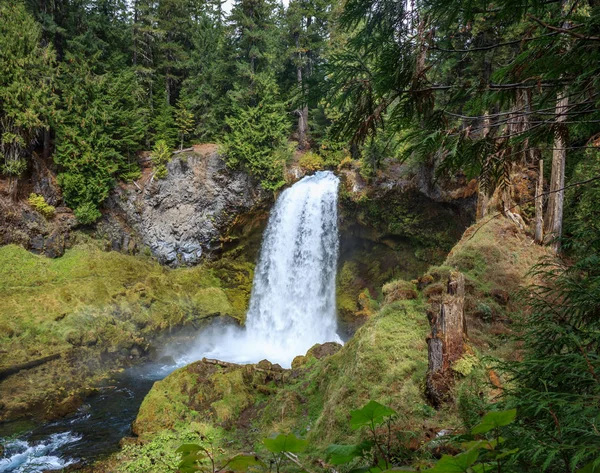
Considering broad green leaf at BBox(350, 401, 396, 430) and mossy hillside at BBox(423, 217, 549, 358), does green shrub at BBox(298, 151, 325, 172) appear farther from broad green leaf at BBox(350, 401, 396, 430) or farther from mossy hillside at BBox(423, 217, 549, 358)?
broad green leaf at BBox(350, 401, 396, 430)

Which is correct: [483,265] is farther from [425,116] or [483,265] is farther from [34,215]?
[34,215]

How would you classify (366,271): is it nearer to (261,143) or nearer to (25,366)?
(261,143)

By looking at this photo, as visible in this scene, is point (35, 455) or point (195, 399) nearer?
point (35, 455)

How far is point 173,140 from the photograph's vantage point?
1878 cm

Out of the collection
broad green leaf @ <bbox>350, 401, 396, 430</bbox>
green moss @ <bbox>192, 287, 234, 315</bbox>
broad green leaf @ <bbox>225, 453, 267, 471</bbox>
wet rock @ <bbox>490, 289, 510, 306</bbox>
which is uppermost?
broad green leaf @ <bbox>350, 401, 396, 430</bbox>

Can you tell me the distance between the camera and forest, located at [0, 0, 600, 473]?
282cm

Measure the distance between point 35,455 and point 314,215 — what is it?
491 inches

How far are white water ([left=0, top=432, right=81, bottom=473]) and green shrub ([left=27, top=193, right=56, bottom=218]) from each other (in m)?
10.2

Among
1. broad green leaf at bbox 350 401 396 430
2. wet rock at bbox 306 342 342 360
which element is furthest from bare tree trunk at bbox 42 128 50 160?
broad green leaf at bbox 350 401 396 430

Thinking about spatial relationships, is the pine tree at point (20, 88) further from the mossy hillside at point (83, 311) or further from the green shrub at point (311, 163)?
the green shrub at point (311, 163)

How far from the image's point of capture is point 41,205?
14898 millimetres

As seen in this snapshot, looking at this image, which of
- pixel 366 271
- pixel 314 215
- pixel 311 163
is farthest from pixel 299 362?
pixel 311 163

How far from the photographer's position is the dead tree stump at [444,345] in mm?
4285

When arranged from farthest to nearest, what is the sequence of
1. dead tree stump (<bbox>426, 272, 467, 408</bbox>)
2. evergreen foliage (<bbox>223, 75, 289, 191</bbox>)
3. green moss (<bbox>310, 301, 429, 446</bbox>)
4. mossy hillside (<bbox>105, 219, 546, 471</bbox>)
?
1. evergreen foliage (<bbox>223, 75, 289, 191</bbox>)
2. green moss (<bbox>310, 301, 429, 446</bbox>)
3. dead tree stump (<bbox>426, 272, 467, 408</bbox>)
4. mossy hillside (<bbox>105, 219, 546, 471</bbox>)
